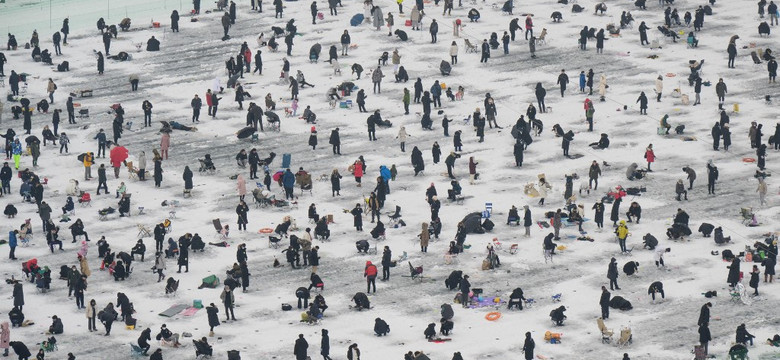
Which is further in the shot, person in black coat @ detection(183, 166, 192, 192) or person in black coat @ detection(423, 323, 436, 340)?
person in black coat @ detection(183, 166, 192, 192)

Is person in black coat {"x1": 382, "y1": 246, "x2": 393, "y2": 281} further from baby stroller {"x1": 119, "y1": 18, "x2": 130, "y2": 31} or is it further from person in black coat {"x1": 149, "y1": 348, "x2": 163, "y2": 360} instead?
baby stroller {"x1": 119, "y1": 18, "x2": 130, "y2": 31}

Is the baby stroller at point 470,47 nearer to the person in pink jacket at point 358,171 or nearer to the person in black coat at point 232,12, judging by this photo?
the person in black coat at point 232,12

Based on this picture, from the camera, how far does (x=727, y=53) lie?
283ft

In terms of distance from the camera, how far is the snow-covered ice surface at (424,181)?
191 feet

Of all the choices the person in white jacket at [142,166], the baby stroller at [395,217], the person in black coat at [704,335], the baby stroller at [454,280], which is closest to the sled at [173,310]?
the baby stroller at [454,280]

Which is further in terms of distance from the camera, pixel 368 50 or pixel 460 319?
pixel 368 50

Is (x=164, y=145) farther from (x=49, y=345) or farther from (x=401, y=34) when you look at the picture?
(x=49, y=345)

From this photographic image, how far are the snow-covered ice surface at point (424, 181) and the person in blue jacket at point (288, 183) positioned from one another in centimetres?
55

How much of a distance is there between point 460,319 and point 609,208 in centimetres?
1209

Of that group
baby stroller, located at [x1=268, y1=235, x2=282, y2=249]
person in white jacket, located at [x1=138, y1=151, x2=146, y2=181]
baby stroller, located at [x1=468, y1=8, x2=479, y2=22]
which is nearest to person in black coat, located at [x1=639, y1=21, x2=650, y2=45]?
baby stroller, located at [x1=468, y1=8, x2=479, y2=22]

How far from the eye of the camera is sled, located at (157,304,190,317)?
60.1 metres

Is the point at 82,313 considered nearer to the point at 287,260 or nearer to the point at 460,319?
the point at 287,260

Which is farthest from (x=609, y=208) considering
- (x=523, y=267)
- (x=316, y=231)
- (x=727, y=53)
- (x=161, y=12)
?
(x=161, y=12)

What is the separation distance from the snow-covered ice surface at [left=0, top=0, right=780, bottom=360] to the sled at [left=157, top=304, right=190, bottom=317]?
0.41m
